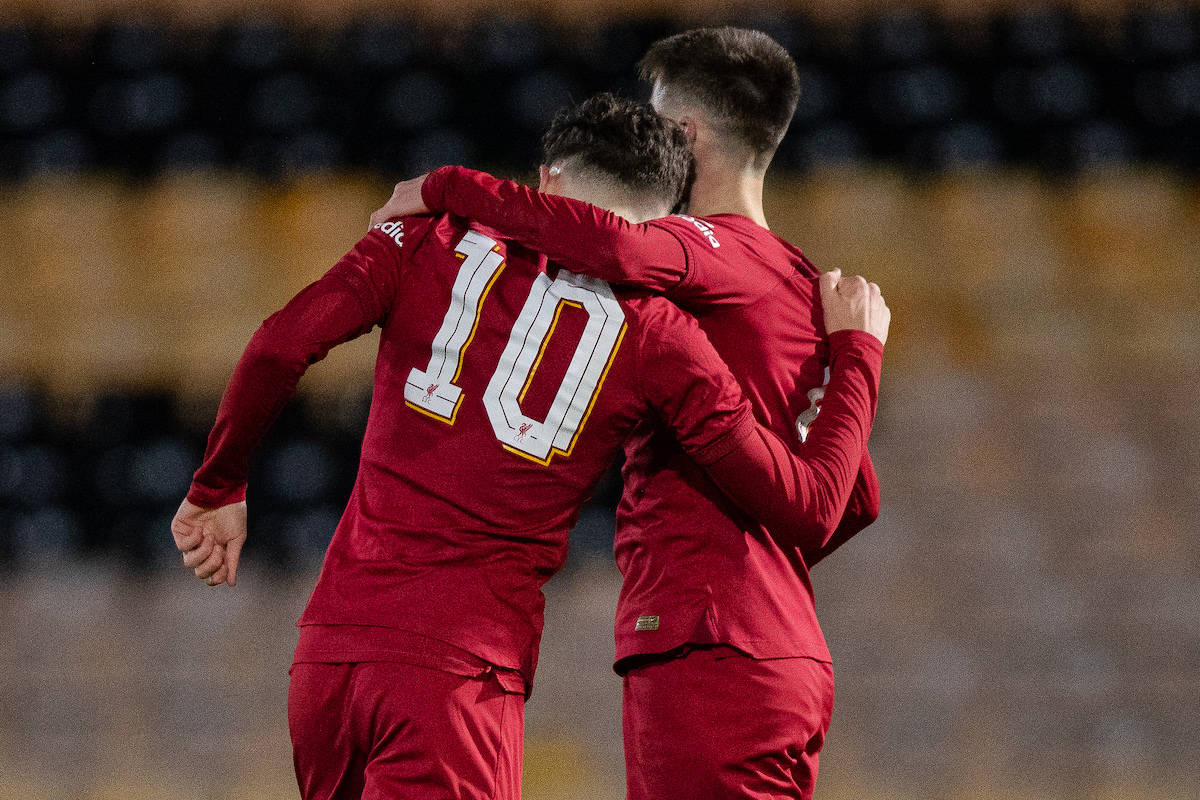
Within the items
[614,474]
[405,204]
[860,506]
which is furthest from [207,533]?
[614,474]

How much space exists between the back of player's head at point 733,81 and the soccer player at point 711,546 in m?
0.18

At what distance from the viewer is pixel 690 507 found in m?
1.25

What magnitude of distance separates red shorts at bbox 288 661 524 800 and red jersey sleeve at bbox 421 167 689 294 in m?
0.41

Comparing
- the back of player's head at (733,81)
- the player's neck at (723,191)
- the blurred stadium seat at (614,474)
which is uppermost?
the back of player's head at (733,81)

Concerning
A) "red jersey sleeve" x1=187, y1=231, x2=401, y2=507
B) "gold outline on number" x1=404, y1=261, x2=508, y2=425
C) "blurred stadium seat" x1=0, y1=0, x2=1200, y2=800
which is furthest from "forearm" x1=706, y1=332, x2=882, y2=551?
"blurred stadium seat" x1=0, y1=0, x2=1200, y2=800

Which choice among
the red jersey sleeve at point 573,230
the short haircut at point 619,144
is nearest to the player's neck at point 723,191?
the short haircut at point 619,144

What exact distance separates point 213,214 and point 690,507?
3.41 meters

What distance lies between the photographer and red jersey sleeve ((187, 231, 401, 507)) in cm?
114

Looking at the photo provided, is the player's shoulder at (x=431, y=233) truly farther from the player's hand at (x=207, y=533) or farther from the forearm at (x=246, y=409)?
the player's hand at (x=207, y=533)

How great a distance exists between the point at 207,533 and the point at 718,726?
1.85 ft

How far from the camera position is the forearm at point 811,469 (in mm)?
1169

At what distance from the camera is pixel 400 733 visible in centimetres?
109

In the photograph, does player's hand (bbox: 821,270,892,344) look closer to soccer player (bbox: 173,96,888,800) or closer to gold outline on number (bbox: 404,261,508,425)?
Answer: soccer player (bbox: 173,96,888,800)

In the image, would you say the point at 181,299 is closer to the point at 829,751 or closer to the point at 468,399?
the point at 829,751
